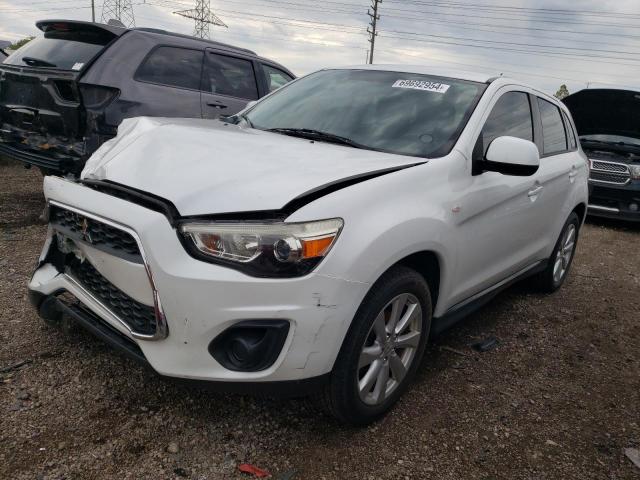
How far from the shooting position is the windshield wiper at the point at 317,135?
2.82 meters

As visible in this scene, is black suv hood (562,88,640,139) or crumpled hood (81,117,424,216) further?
black suv hood (562,88,640,139)

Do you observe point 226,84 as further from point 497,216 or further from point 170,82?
point 497,216

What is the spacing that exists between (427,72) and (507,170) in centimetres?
92

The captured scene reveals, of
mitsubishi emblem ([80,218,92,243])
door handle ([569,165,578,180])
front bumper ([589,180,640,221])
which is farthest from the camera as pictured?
front bumper ([589,180,640,221])

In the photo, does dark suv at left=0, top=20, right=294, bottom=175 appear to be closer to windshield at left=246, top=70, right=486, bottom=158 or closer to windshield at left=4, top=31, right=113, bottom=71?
windshield at left=4, top=31, right=113, bottom=71

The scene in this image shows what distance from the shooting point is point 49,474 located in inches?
77.8

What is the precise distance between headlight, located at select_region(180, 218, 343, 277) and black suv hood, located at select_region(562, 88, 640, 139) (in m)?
7.80

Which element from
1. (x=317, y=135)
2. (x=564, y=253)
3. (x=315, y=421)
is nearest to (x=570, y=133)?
(x=564, y=253)

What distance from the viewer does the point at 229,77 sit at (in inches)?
235

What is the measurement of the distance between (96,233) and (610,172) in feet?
26.0

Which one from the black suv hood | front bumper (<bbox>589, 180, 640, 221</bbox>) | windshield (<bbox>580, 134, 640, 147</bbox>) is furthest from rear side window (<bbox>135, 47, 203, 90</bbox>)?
windshield (<bbox>580, 134, 640, 147</bbox>)

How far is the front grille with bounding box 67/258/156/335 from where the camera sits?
2.08 metres

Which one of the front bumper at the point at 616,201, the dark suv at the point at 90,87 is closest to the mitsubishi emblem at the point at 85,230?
the dark suv at the point at 90,87

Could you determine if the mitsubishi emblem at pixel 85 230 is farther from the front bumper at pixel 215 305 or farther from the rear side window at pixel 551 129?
the rear side window at pixel 551 129
